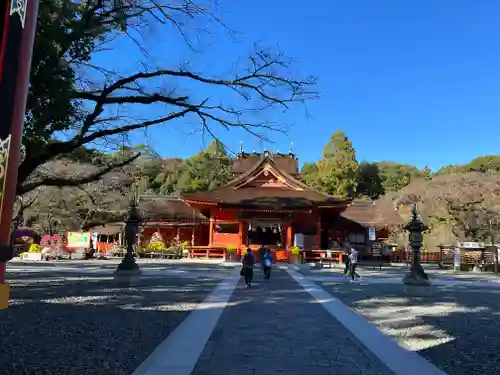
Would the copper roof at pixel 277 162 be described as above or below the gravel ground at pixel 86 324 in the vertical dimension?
above

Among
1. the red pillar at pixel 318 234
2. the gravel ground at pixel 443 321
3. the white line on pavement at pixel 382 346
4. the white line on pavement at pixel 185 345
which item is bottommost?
the gravel ground at pixel 443 321

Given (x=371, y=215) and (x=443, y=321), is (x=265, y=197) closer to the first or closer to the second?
(x=371, y=215)

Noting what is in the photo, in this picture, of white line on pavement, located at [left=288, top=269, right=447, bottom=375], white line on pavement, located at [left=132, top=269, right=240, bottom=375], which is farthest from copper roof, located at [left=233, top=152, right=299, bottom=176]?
white line on pavement, located at [left=132, top=269, right=240, bottom=375]

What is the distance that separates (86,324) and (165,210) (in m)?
30.2

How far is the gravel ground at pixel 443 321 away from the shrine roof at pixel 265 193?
1330 cm

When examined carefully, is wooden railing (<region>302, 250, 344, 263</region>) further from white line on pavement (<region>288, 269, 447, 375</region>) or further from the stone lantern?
white line on pavement (<region>288, 269, 447, 375</region>)

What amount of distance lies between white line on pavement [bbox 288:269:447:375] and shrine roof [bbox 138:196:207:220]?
27.1 meters

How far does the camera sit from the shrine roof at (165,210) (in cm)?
3634

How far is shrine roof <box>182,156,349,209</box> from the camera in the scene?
2794cm

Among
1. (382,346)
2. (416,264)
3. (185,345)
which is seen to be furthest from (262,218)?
(185,345)

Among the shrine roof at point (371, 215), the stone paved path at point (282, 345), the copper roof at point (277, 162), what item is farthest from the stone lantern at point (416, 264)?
the copper roof at point (277, 162)

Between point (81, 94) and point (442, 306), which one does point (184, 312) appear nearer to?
point (81, 94)

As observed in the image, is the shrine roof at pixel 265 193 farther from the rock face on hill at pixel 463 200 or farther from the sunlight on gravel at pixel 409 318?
the sunlight on gravel at pixel 409 318

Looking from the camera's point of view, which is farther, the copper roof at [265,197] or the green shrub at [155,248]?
the green shrub at [155,248]
